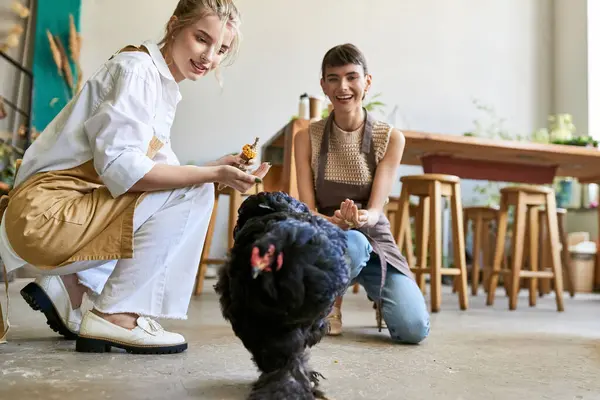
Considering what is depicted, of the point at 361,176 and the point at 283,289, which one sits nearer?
the point at 283,289

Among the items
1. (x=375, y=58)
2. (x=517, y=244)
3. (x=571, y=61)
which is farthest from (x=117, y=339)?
(x=571, y=61)

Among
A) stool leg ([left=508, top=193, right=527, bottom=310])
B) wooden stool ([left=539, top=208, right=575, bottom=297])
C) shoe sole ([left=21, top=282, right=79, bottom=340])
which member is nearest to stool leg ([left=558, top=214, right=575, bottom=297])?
wooden stool ([left=539, top=208, right=575, bottom=297])

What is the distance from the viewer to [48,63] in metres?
5.02

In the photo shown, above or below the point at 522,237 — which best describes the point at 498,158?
above

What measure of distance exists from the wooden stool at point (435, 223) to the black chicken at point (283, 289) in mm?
1862

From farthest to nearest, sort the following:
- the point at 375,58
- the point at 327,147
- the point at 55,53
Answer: the point at 375,58 < the point at 55,53 < the point at 327,147

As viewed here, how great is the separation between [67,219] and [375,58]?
4.96m

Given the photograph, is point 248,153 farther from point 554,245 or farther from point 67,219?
point 554,245

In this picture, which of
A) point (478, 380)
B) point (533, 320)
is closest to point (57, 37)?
point (533, 320)

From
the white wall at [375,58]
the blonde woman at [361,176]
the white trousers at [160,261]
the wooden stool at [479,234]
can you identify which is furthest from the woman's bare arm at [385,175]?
the white wall at [375,58]

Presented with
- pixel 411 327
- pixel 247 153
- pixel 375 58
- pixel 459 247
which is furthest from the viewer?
pixel 375 58

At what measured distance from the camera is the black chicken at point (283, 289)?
3.15 feet

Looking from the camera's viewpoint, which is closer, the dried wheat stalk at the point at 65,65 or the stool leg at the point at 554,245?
the stool leg at the point at 554,245

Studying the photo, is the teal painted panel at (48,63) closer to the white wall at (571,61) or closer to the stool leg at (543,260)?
the stool leg at (543,260)
